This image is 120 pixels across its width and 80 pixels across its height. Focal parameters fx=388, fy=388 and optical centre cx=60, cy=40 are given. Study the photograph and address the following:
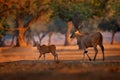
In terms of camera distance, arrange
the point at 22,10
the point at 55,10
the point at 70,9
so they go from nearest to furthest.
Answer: the point at 70,9
the point at 55,10
the point at 22,10

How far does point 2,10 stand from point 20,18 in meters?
8.76

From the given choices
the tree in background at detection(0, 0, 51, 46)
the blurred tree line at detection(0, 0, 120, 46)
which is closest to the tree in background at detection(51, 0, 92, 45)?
the blurred tree line at detection(0, 0, 120, 46)

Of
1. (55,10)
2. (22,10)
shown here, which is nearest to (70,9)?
(55,10)

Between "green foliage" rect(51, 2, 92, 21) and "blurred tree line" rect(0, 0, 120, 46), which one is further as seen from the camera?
"blurred tree line" rect(0, 0, 120, 46)

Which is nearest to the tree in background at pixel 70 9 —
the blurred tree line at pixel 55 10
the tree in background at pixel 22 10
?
the blurred tree line at pixel 55 10

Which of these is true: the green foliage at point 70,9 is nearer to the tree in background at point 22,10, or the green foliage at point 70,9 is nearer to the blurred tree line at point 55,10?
the blurred tree line at point 55,10

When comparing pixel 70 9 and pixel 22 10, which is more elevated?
pixel 22 10

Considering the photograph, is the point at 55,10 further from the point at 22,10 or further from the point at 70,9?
the point at 22,10

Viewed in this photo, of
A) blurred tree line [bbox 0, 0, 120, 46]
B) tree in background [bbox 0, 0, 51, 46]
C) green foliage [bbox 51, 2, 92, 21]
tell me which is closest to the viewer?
green foliage [bbox 51, 2, 92, 21]

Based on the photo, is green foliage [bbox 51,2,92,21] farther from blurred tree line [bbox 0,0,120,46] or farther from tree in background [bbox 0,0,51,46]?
tree in background [bbox 0,0,51,46]

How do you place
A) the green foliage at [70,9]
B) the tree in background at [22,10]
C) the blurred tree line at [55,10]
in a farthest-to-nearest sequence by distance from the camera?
1. the tree in background at [22,10]
2. the blurred tree line at [55,10]
3. the green foliage at [70,9]

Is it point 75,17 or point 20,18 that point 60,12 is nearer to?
point 75,17

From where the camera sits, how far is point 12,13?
52000 millimetres

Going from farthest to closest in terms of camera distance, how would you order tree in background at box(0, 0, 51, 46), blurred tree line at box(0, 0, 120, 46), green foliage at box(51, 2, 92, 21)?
1. tree in background at box(0, 0, 51, 46)
2. blurred tree line at box(0, 0, 120, 46)
3. green foliage at box(51, 2, 92, 21)
